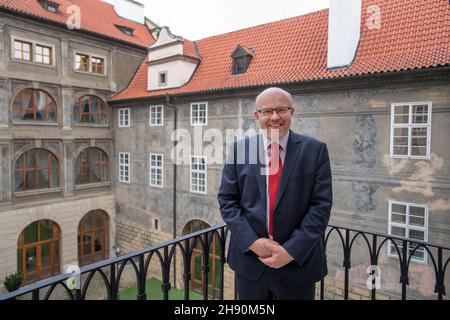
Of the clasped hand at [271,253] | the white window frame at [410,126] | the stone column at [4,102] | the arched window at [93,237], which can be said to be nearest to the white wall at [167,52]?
the stone column at [4,102]

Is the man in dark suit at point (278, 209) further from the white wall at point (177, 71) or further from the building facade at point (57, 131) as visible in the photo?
the building facade at point (57, 131)

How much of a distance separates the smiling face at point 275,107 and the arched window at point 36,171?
1544cm

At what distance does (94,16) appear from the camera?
17.7 m

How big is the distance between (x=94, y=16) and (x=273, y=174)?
1927 centimetres

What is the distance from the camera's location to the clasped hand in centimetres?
202

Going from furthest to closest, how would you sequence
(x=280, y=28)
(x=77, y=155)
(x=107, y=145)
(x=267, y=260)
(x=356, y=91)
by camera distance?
(x=107, y=145) → (x=77, y=155) → (x=280, y=28) → (x=356, y=91) → (x=267, y=260)

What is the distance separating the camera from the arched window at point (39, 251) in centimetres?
1459

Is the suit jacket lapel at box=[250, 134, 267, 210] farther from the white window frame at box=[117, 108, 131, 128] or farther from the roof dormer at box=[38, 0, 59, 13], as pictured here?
the roof dormer at box=[38, 0, 59, 13]

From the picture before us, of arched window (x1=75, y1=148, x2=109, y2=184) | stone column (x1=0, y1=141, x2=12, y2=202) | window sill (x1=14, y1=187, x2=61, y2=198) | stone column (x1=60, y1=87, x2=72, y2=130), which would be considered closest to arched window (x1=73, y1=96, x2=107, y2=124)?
stone column (x1=60, y1=87, x2=72, y2=130)

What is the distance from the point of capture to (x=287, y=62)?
12.0m
